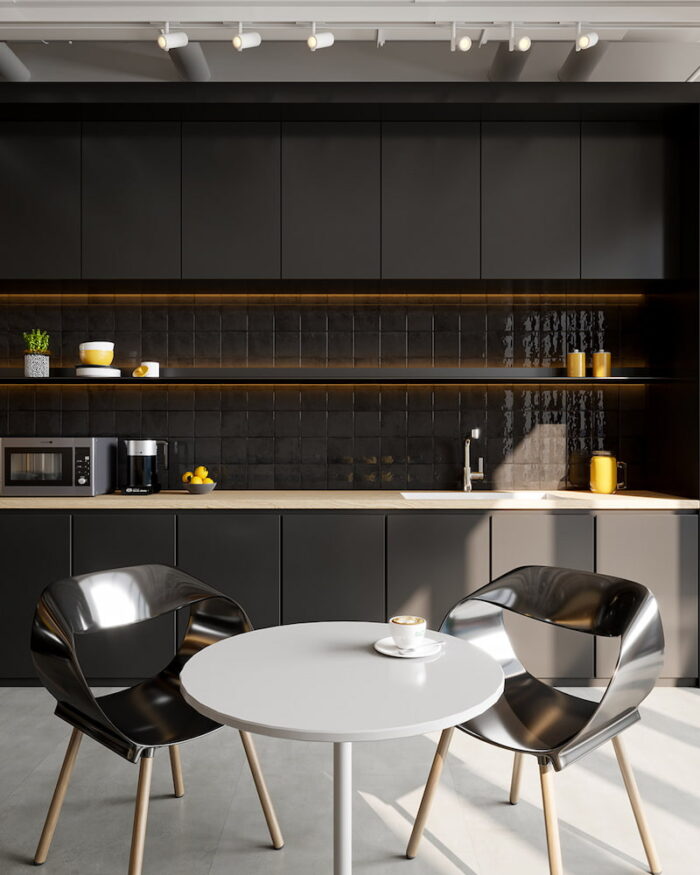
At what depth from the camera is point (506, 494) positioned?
361 cm

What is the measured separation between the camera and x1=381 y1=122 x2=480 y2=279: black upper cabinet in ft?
10.7

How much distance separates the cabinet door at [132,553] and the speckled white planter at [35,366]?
0.85 metres

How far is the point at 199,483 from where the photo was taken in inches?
133

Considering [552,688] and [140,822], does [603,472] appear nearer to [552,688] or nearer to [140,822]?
[552,688]

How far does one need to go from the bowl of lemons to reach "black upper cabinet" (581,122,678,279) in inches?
88.0

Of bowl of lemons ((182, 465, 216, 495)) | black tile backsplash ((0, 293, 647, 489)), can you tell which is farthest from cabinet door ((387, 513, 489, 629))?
bowl of lemons ((182, 465, 216, 495))

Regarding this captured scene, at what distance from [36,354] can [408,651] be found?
279 centimetres

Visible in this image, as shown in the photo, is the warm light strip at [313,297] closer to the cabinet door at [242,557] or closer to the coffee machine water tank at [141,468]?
the coffee machine water tank at [141,468]

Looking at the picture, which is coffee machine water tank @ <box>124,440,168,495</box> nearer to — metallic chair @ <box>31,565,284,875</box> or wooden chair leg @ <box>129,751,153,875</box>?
metallic chair @ <box>31,565,284,875</box>

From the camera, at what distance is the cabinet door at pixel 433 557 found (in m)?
3.08

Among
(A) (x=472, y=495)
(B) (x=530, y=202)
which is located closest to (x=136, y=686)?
(A) (x=472, y=495)

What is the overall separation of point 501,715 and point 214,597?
0.89m

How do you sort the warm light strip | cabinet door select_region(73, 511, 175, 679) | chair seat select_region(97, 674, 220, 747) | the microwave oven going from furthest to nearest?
the warm light strip < the microwave oven < cabinet door select_region(73, 511, 175, 679) < chair seat select_region(97, 674, 220, 747)

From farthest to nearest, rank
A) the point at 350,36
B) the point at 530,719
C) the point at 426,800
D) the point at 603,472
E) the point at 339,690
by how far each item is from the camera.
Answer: the point at 603,472, the point at 350,36, the point at 426,800, the point at 530,719, the point at 339,690
